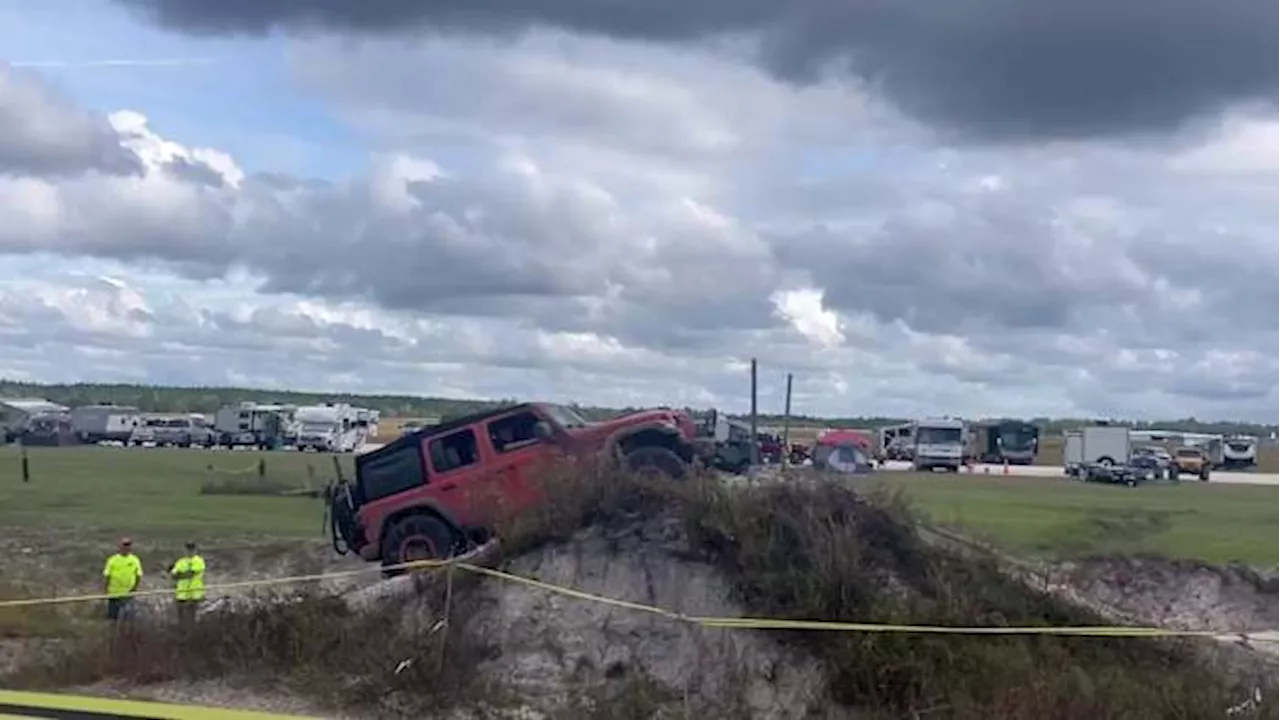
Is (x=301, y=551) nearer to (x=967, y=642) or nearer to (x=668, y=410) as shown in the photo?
(x=668, y=410)

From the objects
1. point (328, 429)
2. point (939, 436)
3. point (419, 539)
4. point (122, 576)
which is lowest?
point (122, 576)

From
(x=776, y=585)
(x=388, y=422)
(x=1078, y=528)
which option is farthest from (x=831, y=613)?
(x=388, y=422)

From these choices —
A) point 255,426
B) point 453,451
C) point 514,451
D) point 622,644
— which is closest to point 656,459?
point 514,451

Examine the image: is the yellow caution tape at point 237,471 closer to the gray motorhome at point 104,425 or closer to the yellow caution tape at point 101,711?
the gray motorhome at point 104,425

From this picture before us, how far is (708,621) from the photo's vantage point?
1612cm

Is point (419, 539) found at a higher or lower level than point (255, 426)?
lower

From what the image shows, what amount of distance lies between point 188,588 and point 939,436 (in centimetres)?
5690

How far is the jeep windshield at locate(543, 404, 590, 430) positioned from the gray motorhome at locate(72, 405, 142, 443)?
79906 mm

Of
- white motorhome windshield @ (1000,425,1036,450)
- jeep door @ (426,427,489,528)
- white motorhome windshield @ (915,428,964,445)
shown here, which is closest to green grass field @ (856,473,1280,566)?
jeep door @ (426,427,489,528)

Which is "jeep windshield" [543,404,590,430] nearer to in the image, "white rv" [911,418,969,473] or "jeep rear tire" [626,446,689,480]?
"jeep rear tire" [626,446,689,480]

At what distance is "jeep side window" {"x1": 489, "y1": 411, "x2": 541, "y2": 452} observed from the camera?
2309cm

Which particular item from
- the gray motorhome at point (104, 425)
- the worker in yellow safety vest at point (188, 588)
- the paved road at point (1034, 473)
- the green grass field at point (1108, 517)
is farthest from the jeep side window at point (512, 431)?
the gray motorhome at point (104, 425)

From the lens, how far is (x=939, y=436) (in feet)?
244

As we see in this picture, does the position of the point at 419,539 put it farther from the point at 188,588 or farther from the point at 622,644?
the point at 622,644
